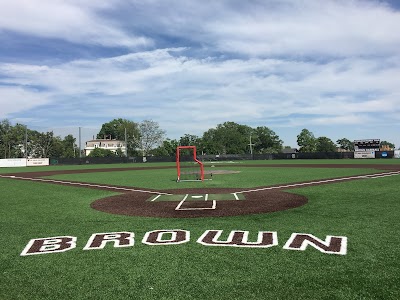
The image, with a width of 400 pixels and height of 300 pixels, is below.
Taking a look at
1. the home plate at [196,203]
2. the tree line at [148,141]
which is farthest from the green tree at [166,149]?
the home plate at [196,203]

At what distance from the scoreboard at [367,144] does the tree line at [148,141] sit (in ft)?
160

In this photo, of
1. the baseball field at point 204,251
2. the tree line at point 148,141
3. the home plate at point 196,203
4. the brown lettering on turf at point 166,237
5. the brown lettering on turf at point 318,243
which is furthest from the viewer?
the tree line at point 148,141

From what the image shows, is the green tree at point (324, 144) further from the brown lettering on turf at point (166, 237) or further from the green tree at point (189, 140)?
the brown lettering on turf at point (166, 237)

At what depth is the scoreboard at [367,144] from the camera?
5891 cm

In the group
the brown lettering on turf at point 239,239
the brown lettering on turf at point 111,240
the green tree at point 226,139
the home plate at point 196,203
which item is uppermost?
the green tree at point 226,139

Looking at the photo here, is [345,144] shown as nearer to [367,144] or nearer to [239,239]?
[367,144]

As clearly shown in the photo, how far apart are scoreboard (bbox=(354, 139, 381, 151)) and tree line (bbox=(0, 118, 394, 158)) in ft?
160

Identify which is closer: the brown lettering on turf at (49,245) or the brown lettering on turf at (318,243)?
the brown lettering on turf at (318,243)

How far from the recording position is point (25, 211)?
1116 cm

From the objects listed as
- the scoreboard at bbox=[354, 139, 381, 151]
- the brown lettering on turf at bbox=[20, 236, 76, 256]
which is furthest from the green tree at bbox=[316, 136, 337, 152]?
the brown lettering on turf at bbox=[20, 236, 76, 256]

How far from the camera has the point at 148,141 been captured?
3994 inches

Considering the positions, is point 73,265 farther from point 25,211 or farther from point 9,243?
point 25,211

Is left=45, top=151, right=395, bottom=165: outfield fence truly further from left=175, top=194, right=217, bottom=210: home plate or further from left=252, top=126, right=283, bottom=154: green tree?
left=252, top=126, right=283, bottom=154: green tree

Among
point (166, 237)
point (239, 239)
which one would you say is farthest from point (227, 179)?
point (239, 239)
